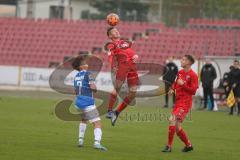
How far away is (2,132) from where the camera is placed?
17891 mm

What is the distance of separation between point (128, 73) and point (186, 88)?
3447 millimetres

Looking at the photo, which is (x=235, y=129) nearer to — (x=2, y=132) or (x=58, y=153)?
(x=2, y=132)

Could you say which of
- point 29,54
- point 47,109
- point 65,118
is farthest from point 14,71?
point 65,118

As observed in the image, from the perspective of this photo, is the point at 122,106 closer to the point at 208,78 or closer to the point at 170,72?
the point at 208,78

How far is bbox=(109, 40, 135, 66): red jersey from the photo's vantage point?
17859 mm

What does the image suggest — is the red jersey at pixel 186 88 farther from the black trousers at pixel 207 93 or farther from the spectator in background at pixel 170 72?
the spectator in background at pixel 170 72

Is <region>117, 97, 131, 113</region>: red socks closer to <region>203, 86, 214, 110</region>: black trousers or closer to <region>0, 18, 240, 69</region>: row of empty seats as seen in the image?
<region>203, 86, 214, 110</region>: black trousers

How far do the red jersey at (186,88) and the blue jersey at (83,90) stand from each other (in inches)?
69.9

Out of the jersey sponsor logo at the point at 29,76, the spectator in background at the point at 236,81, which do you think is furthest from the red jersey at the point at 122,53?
the jersey sponsor logo at the point at 29,76

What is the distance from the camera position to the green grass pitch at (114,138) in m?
14.4

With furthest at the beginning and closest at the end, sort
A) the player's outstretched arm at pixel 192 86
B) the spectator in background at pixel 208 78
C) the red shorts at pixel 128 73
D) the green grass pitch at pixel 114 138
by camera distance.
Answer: the spectator in background at pixel 208 78 < the red shorts at pixel 128 73 < the player's outstretched arm at pixel 192 86 < the green grass pitch at pixel 114 138

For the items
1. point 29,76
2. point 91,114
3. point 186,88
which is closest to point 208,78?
point 29,76

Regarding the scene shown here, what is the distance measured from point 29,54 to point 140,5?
1195cm

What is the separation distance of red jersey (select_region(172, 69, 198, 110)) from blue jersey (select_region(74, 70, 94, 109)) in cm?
177
